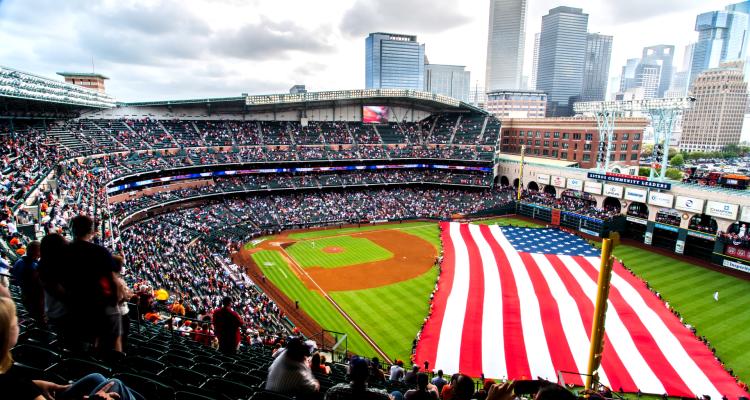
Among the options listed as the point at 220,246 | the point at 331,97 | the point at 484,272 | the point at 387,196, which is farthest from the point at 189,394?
the point at 331,97

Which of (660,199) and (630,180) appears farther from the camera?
(630,180)

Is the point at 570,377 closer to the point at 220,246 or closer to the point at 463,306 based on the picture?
the point at 463,306

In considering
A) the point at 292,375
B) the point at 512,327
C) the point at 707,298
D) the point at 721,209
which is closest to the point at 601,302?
the point at 512,327

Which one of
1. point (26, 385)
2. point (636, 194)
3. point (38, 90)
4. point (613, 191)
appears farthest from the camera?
point (613, 191)

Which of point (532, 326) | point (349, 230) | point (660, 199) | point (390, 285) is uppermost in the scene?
point (660, 199)

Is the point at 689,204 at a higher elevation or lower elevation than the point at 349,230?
higher

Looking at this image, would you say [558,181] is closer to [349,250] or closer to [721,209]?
[721,209]
